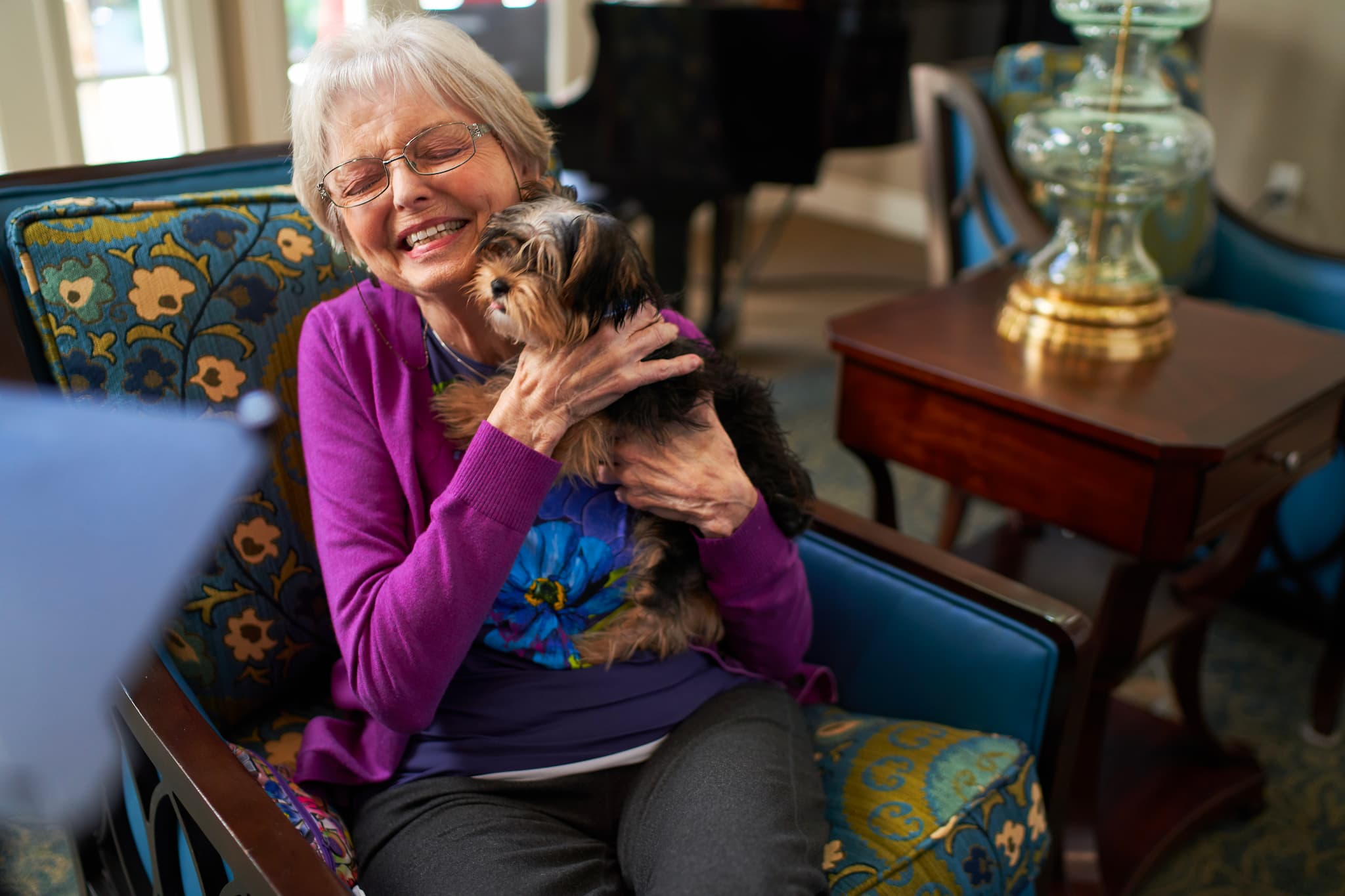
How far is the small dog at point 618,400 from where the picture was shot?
90 cm

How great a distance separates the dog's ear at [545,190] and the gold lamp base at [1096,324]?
986mm

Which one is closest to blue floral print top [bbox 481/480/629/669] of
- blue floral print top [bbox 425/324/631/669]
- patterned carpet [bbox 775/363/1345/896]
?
blue floral print top [bbox 425/324/631/669]

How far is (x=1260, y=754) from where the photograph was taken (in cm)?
208

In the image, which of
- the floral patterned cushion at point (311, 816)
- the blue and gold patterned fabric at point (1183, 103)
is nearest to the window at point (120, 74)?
the floral patterned cushion at point (311, 816)

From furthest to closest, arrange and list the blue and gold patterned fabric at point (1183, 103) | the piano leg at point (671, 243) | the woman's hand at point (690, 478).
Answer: the piano leg at point (671, 243)
the blue and gold patterned fabric at point (1183, 103)
the woman's hand at point (690, 478)

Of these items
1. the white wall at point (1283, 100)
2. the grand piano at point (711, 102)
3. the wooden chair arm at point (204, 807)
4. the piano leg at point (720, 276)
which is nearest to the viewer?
→ the wooden chair arm at point (204, 807)

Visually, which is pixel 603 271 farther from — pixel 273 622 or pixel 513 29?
pixel 513 29

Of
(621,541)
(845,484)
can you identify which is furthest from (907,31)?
(621,541)

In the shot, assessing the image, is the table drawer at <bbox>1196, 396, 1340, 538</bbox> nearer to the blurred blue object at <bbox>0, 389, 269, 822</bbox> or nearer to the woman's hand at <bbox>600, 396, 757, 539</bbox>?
the woman's hand at <bbox>600, 396, 757, 539</bbox>

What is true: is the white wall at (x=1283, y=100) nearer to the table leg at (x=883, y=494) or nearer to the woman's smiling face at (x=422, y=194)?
the table leg at (x=883, y=494)

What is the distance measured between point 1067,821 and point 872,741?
2.07 feet

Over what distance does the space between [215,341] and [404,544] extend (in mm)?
348

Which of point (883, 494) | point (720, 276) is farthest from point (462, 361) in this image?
point (720, 276)

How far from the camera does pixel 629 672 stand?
3.83 feet
